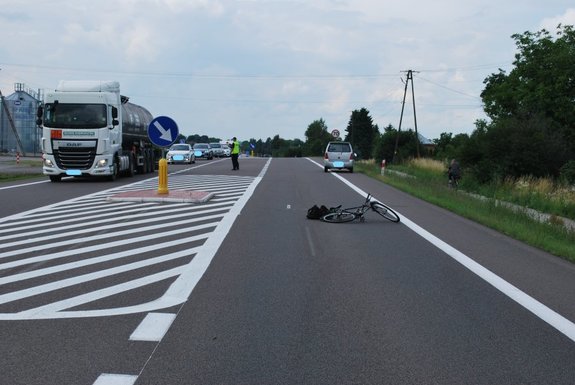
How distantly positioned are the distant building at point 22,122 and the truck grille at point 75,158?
56.4m

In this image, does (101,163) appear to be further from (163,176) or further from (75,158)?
(163,176)

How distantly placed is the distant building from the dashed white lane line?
76.1 meters

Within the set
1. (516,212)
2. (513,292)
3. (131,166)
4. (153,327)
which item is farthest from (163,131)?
(131,166)

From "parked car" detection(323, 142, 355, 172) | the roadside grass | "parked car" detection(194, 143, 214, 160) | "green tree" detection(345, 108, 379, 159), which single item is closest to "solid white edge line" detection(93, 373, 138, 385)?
the roadside grass

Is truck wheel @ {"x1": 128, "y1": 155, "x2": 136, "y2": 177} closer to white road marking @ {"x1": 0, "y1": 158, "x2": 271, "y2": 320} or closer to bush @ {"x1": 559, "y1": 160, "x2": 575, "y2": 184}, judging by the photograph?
white road marking @ {"x1": 0, "y1": 158, "x2": 271, "y2": 320}

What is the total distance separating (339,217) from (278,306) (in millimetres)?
7403

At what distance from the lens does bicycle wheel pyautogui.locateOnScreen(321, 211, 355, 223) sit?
13781 mm

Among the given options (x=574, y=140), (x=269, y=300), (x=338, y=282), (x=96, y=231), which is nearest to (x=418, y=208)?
(x=96, y=231)

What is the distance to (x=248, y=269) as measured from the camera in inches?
334

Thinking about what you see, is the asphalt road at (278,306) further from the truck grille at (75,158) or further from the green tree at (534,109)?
the green tree at (534,109)

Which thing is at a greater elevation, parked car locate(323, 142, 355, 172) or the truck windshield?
the truck windshield

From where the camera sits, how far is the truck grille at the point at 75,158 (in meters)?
24.1

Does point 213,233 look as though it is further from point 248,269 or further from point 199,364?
point 199,364

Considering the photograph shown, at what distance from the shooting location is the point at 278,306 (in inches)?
259
